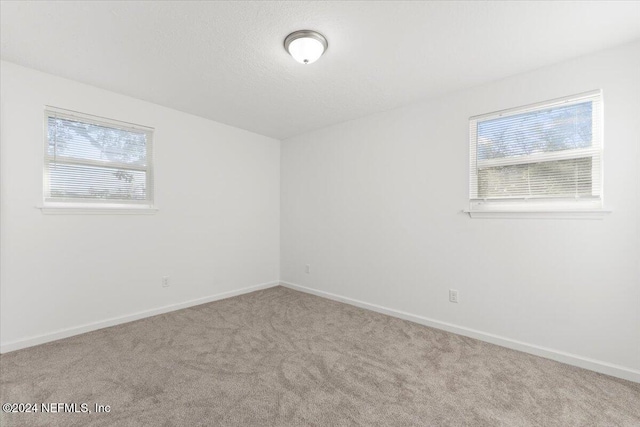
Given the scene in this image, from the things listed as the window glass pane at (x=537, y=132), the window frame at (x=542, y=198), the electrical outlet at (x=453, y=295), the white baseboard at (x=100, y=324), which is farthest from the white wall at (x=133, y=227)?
the window glass pane at (x=537, y=132)

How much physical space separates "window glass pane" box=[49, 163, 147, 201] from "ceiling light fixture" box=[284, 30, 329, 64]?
2.31 meters

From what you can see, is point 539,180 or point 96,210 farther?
point 96,210

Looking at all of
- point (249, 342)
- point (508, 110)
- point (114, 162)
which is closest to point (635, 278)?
point (508, 110)

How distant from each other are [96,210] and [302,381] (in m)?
2.62

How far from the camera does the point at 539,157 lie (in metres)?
2.40

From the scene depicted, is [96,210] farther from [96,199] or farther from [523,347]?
[523,347]

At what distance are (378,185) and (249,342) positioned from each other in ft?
7.44

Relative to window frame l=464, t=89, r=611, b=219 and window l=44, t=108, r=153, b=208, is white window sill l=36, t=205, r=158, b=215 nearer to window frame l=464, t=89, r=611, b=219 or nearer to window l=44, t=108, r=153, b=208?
window l=44, t=108, r=153, b=208

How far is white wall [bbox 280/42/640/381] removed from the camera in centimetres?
208

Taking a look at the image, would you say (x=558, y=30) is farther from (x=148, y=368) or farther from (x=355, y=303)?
(x=148, y=368)

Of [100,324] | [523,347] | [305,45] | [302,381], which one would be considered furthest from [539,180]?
[100,324]

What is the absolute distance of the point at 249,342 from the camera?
2.57 metres

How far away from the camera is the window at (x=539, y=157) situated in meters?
2.21

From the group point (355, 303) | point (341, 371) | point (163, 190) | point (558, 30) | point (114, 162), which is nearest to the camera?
point (558, 30)
